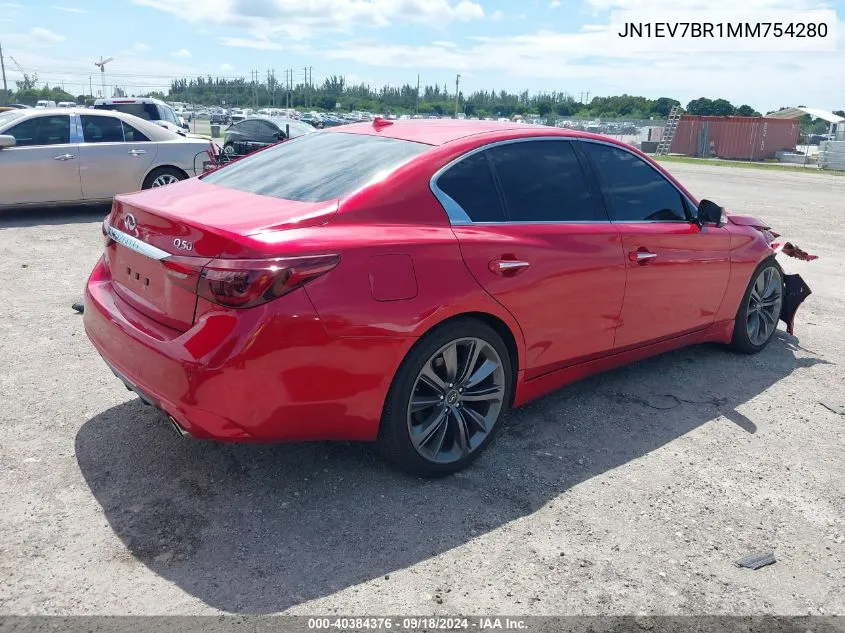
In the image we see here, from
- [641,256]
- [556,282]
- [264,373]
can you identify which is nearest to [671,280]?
[641,256]

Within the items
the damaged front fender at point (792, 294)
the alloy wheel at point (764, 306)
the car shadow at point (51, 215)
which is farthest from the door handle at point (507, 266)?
the car shadow at point (51, 215)

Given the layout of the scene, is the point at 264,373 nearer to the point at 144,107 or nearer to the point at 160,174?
the point at 160,174

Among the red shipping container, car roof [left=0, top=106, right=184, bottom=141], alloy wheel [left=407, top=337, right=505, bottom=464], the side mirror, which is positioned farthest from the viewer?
the red shipping container

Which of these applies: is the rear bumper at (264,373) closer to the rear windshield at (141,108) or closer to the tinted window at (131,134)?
the tinted window at (131,134)

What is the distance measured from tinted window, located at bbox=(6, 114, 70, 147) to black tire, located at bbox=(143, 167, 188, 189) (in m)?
1.15

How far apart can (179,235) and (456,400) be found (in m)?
1.48

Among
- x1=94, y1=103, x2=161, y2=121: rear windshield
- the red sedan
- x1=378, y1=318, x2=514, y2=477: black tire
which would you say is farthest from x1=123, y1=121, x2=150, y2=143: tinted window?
x1=378, y1=318, x2=514, y2=477: black tire

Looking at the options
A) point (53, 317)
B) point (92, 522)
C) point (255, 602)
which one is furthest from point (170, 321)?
point (53, 317)

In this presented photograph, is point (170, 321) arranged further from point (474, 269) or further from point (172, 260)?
point (474, 269)

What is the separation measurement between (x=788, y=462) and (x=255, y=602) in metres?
2.92

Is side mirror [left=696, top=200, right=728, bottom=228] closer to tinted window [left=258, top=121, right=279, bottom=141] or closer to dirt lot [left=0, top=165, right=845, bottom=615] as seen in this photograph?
dirt lot [left=0, top=165, right=845, bottom=615]

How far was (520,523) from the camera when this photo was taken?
3.23 meters

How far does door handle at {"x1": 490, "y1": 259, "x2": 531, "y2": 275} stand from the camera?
3.50m

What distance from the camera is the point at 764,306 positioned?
5.66 m
